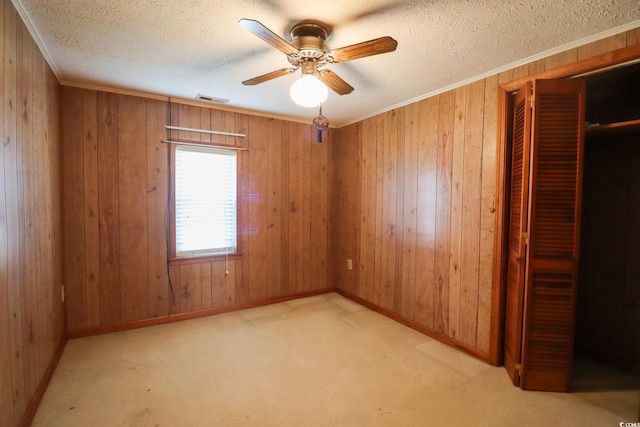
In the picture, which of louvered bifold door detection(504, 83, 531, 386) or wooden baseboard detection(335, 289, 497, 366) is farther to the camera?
wooden baseboard detection(335, 289, 497, 366)

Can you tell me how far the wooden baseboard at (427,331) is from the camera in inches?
95.1

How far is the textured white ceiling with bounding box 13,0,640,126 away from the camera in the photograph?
1.57 m

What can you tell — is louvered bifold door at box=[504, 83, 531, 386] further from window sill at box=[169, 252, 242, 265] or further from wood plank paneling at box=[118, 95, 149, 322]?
wood plank paneling at box=[118, 95, 149, 322]

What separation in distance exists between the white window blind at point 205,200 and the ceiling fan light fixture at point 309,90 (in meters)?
1.83

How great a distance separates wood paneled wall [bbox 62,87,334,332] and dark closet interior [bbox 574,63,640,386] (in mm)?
2775

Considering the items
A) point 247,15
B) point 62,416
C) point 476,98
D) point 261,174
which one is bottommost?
point 62,416

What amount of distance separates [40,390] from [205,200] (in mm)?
1910

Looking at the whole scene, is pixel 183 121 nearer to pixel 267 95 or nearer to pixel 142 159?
pixel 142 159

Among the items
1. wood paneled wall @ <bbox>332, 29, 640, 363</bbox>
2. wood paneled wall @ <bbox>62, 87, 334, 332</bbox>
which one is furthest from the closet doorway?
wood paneled wall @ <bbox>62, 87, 334, 332</bbox>

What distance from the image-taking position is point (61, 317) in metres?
2.54

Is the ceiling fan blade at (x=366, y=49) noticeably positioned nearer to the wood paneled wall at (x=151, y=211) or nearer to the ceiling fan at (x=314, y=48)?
the ceiling fan at (x=314, y=48)

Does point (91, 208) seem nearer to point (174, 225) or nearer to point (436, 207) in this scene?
point (174, 225)

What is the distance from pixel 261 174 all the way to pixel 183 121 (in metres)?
0.97

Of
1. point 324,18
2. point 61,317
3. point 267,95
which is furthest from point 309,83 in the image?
point 61,317
